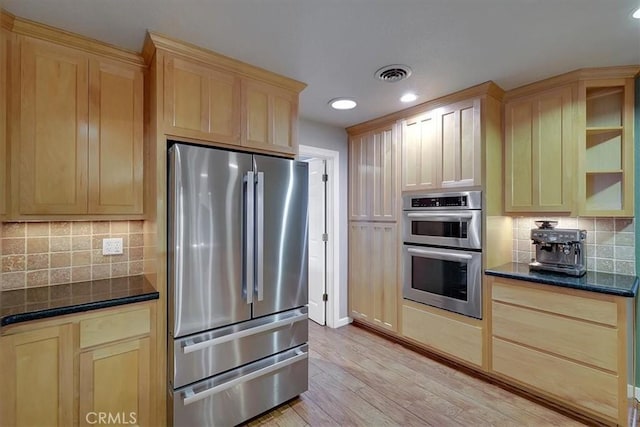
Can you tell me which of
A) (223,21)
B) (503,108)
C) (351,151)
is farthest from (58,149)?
(503,108)

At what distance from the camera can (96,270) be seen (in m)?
1.99

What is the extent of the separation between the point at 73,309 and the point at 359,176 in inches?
110

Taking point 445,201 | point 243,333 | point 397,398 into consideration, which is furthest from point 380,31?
point 397,398

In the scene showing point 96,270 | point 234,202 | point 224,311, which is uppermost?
point 234,202

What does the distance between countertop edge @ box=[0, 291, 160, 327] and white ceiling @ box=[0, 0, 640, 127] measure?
1494 millimetres

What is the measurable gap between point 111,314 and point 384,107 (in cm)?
268

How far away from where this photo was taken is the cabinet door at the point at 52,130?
1.63 meters

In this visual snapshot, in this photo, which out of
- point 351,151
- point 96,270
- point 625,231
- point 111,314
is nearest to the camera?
point 111,314

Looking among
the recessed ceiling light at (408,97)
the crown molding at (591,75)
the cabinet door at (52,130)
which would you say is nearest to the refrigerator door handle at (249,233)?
the cabinet door at (52,130)

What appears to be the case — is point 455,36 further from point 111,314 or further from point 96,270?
point 96,270

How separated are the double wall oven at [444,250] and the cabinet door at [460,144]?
0.13 meters

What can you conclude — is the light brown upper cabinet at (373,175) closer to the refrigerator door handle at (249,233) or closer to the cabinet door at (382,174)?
the cabinet door at (382,174)

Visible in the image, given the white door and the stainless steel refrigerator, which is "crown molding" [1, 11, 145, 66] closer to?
the stainless steel refrigerator

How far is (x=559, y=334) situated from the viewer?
206 cm
